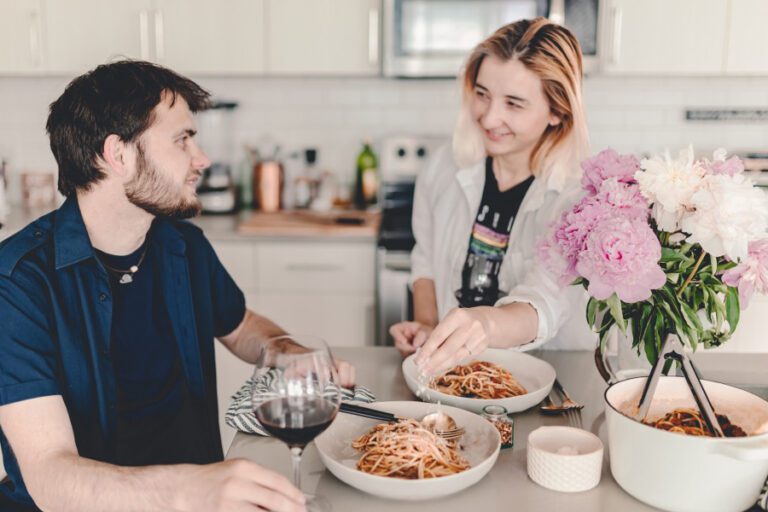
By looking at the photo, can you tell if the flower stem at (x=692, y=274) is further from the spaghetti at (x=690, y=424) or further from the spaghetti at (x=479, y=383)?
the spaghetti at (x=479, y=383)

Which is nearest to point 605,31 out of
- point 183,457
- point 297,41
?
point 297,41

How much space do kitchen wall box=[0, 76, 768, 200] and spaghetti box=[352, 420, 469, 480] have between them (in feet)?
8.93

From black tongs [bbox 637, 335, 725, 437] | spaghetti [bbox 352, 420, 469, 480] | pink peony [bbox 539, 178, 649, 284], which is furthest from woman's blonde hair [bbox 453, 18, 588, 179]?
spaghetti [bbox 352, 420, 469, 480]

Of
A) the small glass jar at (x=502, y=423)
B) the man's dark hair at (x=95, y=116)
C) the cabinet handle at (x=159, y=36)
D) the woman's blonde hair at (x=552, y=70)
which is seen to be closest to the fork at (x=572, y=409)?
the small glass jar at (x=502, y=423)

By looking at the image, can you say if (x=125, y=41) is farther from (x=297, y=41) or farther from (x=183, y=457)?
(x=183, y=457)

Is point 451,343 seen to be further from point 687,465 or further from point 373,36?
point 373,36

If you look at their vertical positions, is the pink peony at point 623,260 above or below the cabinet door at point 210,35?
below

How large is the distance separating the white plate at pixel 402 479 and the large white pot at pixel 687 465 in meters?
0.19

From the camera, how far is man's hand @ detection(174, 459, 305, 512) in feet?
3.49

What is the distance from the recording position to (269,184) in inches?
145

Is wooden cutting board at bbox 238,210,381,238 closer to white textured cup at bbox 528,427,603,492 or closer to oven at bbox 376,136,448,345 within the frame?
oven at bbox 376,136,448,345

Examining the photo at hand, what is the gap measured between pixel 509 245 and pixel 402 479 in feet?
3.57

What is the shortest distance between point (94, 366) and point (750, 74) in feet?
9.62

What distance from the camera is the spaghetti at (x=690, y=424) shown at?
3.87 feet
